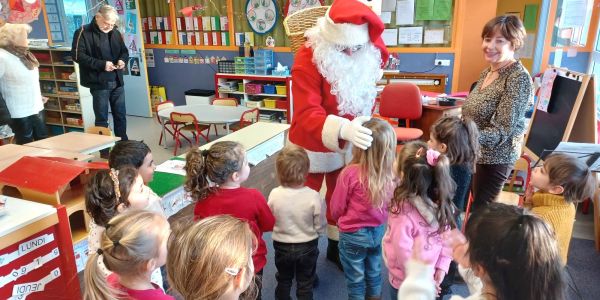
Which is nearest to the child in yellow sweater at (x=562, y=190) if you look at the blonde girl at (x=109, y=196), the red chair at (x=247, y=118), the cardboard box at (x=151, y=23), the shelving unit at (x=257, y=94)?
the blonde girl at (x=109, y=196)

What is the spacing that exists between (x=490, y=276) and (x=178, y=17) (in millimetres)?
6876

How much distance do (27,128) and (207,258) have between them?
12.9 ft

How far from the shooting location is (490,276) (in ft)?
3.22

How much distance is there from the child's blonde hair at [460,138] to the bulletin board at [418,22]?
12.0 ft

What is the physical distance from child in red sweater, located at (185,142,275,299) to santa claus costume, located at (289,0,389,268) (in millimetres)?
498

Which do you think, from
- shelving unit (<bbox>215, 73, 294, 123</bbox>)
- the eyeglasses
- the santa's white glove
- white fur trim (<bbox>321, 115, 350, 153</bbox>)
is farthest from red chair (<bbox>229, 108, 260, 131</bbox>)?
the santa's white glove

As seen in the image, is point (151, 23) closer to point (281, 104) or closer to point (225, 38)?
point (225, 38)

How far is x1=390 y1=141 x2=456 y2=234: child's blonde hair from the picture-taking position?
1.54 metres

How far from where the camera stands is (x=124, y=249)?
3.94ft

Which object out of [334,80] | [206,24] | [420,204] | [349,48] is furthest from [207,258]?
[206,24]

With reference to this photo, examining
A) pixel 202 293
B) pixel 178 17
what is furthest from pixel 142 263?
pixel 178 17

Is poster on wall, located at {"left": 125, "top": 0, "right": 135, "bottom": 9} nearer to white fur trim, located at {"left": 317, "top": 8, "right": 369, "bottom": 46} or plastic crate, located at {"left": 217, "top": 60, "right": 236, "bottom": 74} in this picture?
plastic crate, located at {"left": 217, "top": 60, "right": 236, "bottom": 74}

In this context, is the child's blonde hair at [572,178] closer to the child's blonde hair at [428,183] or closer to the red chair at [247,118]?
the child's blonde hair at [428,183]

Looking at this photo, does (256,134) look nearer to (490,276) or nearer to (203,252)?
(203,252)
